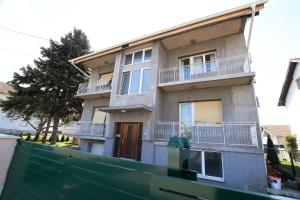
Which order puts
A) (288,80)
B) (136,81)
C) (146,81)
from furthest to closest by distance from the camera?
(288,80), (136,81), (146,81)

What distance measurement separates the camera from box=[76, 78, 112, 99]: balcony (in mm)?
11954

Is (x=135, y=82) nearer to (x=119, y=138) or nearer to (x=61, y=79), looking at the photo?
(x=119, y=138)

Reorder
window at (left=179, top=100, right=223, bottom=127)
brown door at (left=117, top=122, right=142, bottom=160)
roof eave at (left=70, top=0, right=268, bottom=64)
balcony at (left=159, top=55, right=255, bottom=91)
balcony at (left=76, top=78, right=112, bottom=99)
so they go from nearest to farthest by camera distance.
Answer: roof eave at (left=70, top=0, right=268, bottom=64)
balcony at (left=159, top=55, right=255, bottom=91)
window at (left=179, top=100, right=223, bottom=127)
brown door at (left=117, top=122, right=142, bottom=160)
balcony at (left=76, top=78, right=112, bottom=99)

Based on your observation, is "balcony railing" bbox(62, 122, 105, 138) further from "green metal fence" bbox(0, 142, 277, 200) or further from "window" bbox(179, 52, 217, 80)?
"green metal fence" bbox(0, 142, 277, 200)

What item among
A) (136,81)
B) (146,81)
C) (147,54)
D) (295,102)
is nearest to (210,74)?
(146,81)

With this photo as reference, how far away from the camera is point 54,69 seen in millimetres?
17672

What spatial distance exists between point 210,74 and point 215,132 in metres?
3.47

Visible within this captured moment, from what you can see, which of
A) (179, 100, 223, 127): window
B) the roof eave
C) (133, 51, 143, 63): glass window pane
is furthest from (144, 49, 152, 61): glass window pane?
(179, 100, 223, 127): window

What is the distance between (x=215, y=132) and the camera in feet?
25.6

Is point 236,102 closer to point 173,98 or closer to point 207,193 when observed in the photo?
point 173,98

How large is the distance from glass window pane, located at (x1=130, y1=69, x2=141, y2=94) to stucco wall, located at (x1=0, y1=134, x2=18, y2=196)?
744cm

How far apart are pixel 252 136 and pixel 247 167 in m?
1.36

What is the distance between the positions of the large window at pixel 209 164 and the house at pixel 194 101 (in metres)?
0.04

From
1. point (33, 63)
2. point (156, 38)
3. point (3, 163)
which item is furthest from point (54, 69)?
point (3, 163)
